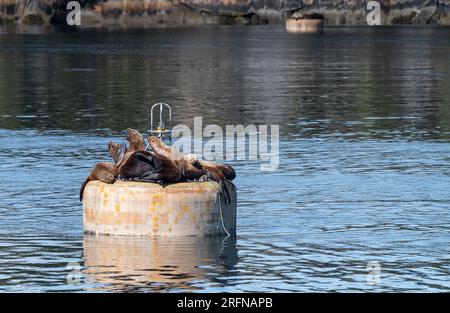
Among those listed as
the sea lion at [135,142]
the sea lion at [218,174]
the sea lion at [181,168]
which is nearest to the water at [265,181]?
the sea lion at [218,174]

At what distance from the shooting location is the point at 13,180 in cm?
4450

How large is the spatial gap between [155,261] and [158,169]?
79.5 inches

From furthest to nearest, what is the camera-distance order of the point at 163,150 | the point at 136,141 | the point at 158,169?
the point at 136,141 < the point at 163,150 < the point at 158,169

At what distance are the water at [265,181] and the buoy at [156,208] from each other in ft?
0.96

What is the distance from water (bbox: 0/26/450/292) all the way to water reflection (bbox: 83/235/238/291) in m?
0.04

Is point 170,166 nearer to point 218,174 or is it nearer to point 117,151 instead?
point 218,174

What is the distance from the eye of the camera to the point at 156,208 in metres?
32.2

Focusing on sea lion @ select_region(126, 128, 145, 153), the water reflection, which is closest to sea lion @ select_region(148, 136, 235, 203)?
sea lion @ select_region(126, 128, 145, 153)

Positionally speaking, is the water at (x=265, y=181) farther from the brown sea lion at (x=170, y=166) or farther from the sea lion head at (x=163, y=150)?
the sea lion head at (x=163, y=150)

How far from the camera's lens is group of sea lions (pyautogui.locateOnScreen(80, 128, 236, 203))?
3219cm

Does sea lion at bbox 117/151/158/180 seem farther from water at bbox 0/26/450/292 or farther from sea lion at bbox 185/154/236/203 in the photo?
water at bbox 0/26/450/292

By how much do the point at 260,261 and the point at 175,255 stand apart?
6.01ft

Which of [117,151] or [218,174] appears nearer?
[218,174]

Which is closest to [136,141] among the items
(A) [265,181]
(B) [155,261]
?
(B) [155,261]
